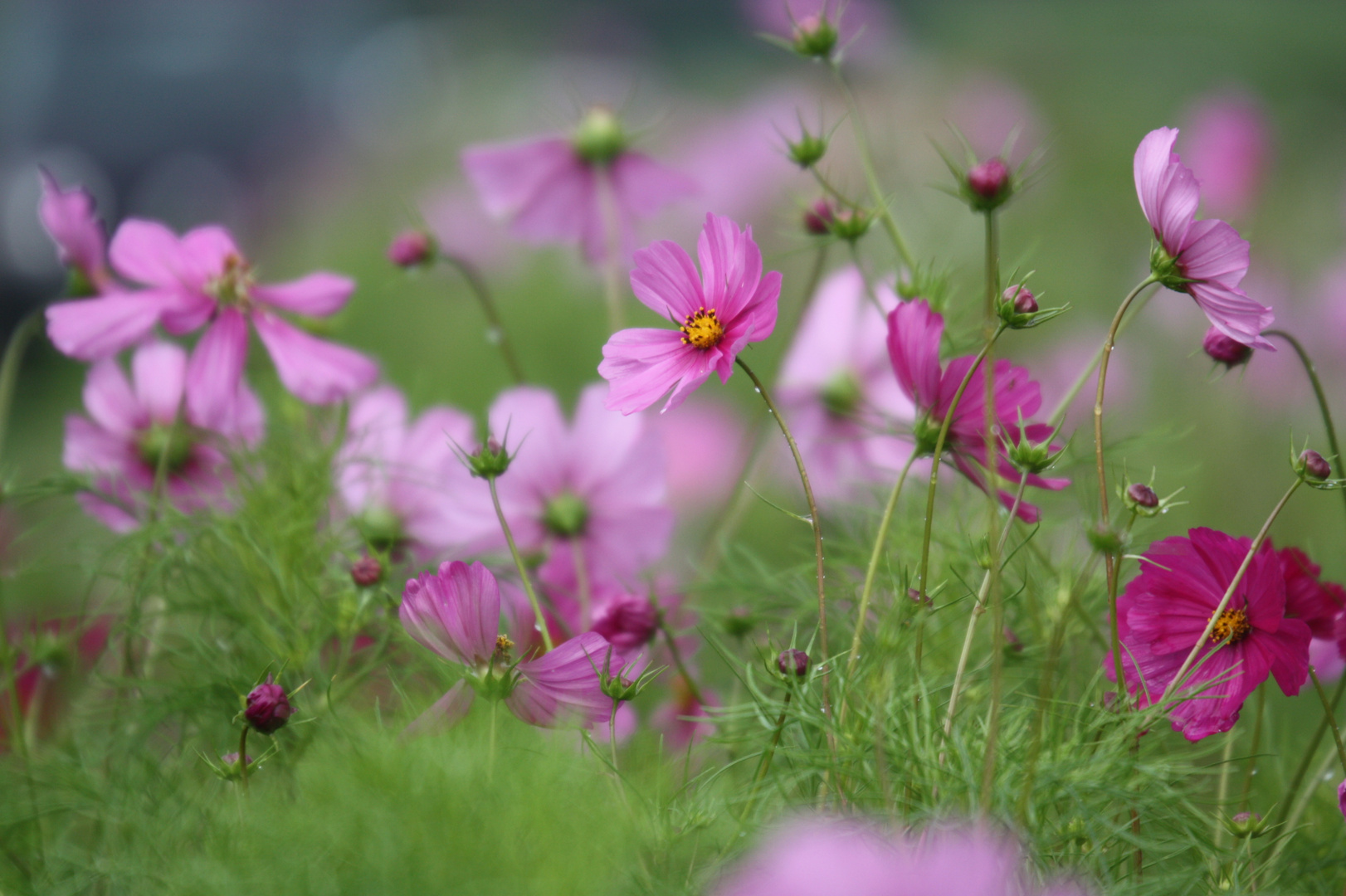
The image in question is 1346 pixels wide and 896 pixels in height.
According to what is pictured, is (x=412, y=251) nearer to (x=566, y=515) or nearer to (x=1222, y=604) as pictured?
(x=566, y=515)

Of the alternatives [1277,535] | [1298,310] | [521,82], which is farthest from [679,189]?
[521,82]

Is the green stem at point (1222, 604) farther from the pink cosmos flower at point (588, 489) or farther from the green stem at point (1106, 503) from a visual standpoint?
the pink cosmos flower at point (588, 489)

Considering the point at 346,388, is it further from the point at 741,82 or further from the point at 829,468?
the point at 741,82

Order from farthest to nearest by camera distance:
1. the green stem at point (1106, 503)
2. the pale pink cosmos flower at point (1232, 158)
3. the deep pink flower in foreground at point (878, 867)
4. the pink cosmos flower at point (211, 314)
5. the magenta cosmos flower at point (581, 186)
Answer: the pale pink cosmos flower at point (1232, 158)
the magenta cosmos flower at point (581, 186)
the pink cosmos flower at point (211, 314)
the green stem at point (1106, 503)
the deep pink flower in foreground at point (878, 867)

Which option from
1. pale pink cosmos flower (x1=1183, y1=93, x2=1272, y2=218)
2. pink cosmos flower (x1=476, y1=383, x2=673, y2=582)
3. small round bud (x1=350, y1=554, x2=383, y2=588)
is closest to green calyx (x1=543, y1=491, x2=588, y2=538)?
pink cosmos flower (x1=476, y1=383, x2=673, y2=582)

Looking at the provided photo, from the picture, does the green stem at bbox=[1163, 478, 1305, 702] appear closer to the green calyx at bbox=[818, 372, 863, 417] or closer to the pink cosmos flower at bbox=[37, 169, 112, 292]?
the green calyx at bbox=[818, 372, 863, 417]

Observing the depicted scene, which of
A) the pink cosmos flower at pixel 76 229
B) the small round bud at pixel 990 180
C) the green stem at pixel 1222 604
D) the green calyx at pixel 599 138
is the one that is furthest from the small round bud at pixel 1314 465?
the pink cosmos flower at pixel 76 229

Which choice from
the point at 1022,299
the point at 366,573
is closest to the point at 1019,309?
the point at 1022,299
